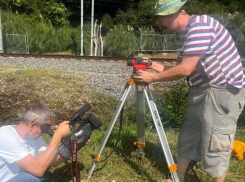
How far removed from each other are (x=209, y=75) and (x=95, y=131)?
8.16 ft

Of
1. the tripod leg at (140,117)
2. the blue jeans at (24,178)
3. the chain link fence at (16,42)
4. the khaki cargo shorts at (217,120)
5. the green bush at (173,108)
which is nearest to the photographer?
the blue jeans at (24,178)

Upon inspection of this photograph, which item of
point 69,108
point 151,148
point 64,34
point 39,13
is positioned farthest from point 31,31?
point 151,148

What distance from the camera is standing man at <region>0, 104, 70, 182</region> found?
2.41 meters

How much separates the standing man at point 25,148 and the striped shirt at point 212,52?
131cm

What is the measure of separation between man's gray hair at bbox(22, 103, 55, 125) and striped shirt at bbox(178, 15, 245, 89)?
4.33 ft

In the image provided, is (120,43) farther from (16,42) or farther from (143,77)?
(143,77)

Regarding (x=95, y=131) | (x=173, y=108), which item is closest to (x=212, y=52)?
(x=95, y=131)

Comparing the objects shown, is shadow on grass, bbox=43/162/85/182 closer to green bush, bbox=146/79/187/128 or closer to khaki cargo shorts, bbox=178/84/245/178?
khaki cargo shorts, bbox=178/84/245/178

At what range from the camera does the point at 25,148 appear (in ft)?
8.17

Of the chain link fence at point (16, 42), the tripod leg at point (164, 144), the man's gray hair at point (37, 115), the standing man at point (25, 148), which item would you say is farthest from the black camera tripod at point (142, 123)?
the chain link fence at point (16, 42)

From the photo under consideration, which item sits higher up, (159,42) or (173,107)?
(159,42)

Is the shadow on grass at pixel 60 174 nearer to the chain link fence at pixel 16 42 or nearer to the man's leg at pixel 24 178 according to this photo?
the man's leg at pixel 24 178

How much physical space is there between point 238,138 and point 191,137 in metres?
1.83

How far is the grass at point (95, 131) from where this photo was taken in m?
3.52
